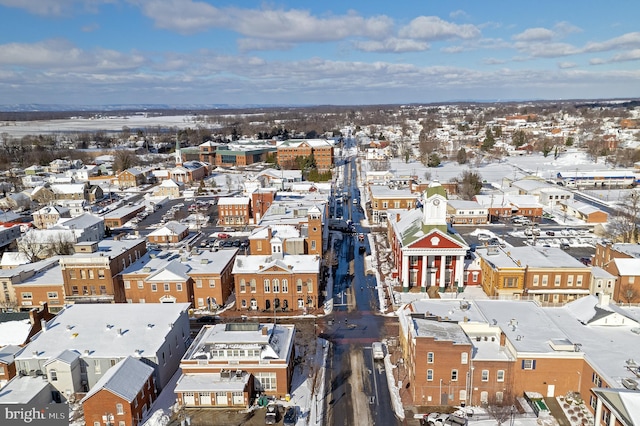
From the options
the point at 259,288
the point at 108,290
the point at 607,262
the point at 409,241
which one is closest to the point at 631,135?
the point at 607,262

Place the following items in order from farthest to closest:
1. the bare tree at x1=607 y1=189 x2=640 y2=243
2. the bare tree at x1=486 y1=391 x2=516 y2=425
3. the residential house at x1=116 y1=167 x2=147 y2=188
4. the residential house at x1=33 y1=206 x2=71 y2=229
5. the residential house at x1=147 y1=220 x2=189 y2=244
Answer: the residential house at x1=116 y1=167 x2=147 y2=188
the residential house at x1=33 y1=206 x2=71 y2=229
the residential house at x1=147 y1=220 x2=189 y2=244
the bare tree at x1=607 y1=189 x2=640 y2=243
the bare tree at x1=486 y1=391 x2=516 y2=425

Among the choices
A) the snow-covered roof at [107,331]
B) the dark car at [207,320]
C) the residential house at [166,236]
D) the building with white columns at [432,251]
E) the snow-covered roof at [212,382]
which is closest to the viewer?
the snow-covered roof at [212,382]

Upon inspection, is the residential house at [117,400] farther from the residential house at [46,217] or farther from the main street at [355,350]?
the residential house at [46,217]

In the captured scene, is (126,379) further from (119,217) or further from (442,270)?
(119,217)

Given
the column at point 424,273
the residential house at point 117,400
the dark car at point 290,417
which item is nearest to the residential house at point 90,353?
the residential house at point 117,400

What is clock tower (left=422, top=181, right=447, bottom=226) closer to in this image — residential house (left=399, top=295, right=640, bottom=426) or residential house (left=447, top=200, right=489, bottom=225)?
residential house (left=399, top=295, right=640, bottom=426)

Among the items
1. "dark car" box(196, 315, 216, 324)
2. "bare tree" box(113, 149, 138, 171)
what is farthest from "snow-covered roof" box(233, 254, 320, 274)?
"bare tree" box(113, 149, 138, 171)
